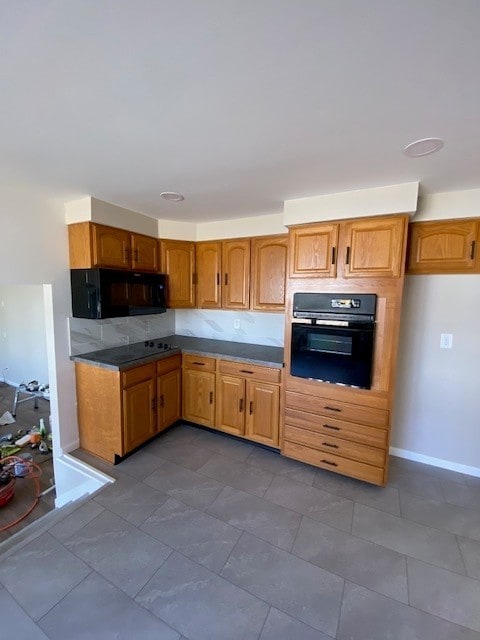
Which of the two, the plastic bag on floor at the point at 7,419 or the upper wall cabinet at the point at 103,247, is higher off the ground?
the upper wall cabinet at the point at 103,247

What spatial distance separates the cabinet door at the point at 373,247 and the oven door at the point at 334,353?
41cm

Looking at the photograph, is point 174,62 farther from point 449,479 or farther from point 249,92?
point 449,479

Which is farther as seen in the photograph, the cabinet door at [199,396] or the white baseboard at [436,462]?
the cabinet door at [199,396]

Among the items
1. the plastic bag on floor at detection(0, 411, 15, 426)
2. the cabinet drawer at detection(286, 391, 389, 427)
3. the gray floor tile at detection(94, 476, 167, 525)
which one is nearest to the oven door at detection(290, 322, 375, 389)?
the cabinet drawer at detection(286, 391, 389, 427)

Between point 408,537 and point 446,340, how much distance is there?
1534 mm

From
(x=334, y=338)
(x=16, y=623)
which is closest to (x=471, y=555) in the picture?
(x=334, y=338)

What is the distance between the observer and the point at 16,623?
4.36 ft

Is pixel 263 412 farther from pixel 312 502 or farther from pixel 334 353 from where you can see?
pixel 334 353

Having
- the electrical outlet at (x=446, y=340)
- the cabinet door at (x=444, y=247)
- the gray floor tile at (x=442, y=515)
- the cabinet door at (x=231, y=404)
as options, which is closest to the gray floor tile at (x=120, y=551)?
the cabinet door at (x=231, y=404)

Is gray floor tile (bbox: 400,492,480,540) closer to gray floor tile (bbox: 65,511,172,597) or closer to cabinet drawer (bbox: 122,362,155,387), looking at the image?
gray floor tile (bbox: 65,511,172,597)

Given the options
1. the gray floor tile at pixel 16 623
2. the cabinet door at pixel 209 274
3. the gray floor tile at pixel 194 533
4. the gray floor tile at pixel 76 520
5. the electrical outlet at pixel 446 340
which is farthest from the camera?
the cabinet door at pixel 209 274

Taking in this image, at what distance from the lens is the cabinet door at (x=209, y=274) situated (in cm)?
315

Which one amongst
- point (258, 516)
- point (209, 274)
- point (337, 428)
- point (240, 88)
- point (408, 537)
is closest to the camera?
point (240, 88)

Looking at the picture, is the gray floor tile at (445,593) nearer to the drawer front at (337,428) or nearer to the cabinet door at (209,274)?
the drawer front at (337,428)
